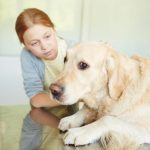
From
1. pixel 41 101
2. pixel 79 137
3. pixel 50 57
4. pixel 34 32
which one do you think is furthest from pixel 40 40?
pixel 79 137

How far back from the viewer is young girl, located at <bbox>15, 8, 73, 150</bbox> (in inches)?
54.0

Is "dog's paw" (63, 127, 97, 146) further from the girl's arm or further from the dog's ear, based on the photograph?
the girl's arm

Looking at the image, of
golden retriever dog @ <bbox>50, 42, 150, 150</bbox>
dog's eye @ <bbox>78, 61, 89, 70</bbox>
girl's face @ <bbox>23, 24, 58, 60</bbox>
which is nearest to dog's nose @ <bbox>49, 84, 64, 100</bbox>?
golden retriever dog @ <bbox>50, 42, 150, 150</bbox>

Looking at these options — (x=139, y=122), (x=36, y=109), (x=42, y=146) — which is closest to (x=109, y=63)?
(x=139, y=122)

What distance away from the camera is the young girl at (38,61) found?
4.50 ft

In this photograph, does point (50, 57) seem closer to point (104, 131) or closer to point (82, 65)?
point (82, 65)

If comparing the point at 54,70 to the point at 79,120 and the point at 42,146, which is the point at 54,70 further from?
the point at 42,146

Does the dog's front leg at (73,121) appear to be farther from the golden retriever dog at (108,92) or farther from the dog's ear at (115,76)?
the dog's ear at (115,76)

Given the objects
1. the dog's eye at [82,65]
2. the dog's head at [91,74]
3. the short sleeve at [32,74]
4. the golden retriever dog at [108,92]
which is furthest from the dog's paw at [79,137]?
the short sleeve at [32,74]

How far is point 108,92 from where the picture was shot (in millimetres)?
1221

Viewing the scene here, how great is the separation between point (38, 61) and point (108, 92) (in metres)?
0.57

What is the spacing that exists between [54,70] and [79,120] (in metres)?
0.45

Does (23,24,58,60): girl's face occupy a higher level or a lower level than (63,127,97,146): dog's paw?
higher

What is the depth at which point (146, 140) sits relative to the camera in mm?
1153
